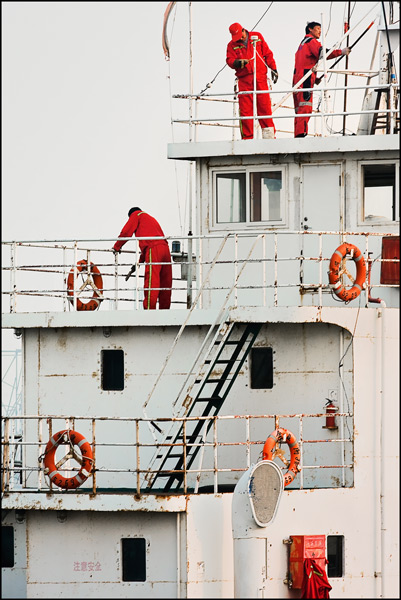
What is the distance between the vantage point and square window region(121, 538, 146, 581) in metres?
17.9

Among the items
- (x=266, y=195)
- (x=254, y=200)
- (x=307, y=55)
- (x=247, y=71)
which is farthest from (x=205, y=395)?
(x=307, y=55)

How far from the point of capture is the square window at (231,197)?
20.4 m

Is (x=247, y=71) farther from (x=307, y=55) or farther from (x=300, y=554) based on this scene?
(x=300, y=554)

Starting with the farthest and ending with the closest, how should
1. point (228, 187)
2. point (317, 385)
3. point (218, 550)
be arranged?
point (228, 187)
point (317, 385)
point (218, 550)

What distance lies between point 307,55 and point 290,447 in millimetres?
6979

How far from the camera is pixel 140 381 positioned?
776 inches

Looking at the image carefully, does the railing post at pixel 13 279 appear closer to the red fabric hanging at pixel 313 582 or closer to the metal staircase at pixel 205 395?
the metal staircase at pixel 205 395

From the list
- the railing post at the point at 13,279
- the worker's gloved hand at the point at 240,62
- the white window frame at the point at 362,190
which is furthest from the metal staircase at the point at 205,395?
the worker's gloved hand at the point at 240,62

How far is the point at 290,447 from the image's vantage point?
58.7ft

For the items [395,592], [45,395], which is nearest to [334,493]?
[395,592]

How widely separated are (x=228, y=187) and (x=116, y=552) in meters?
5.95

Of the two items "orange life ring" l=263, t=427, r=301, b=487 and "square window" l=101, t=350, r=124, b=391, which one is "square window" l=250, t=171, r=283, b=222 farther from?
"orange life ring" l=263, t=427, r=301, b=487

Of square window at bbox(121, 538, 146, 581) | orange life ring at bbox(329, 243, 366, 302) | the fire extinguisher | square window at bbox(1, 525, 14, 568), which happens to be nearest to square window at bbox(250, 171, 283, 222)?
orange life ring at bbox(329, 243, 366, 302)

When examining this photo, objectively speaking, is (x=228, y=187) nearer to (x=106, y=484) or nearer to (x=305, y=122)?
(x=305, y=122)
